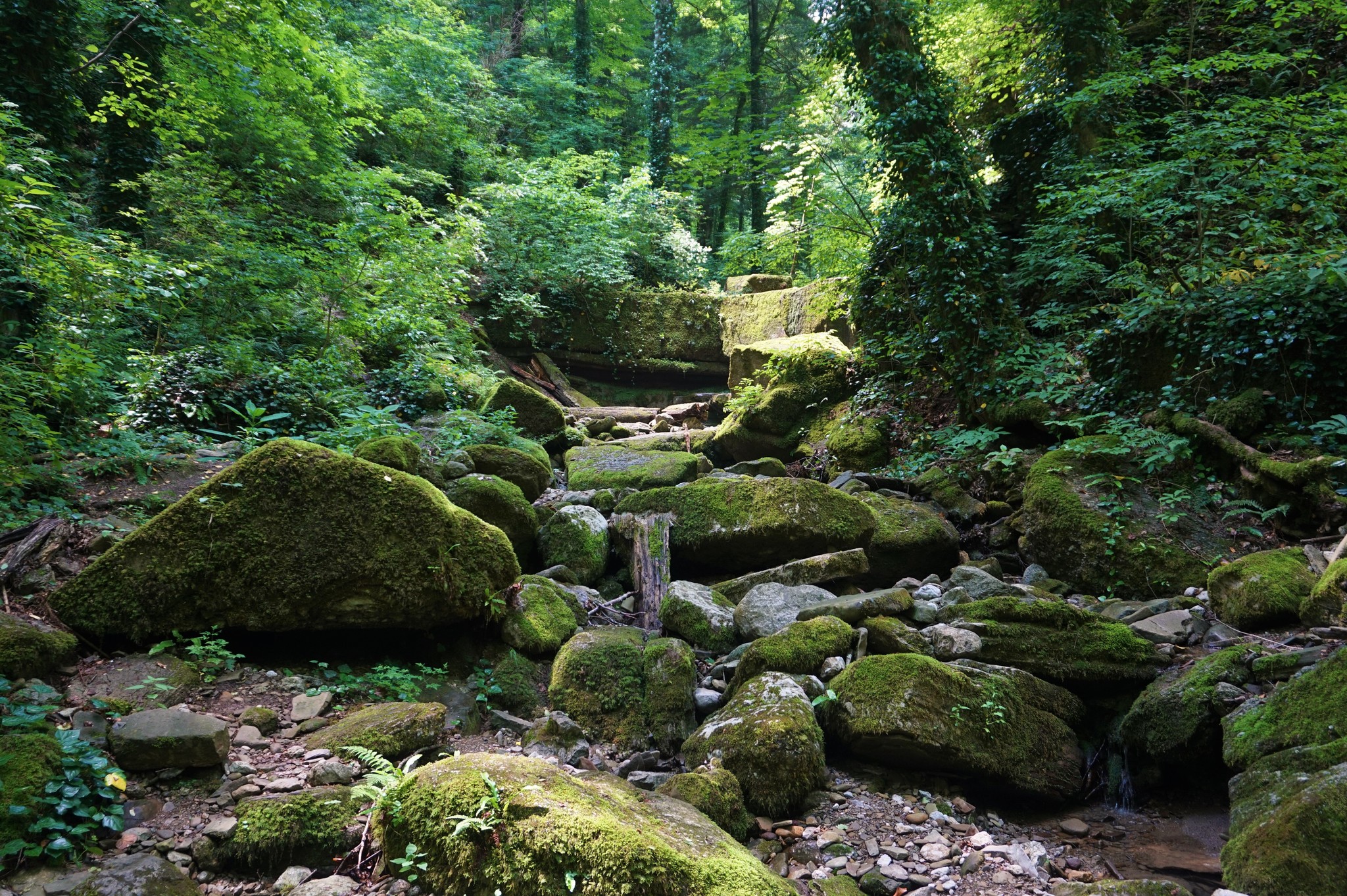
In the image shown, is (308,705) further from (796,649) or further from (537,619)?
(796,649)

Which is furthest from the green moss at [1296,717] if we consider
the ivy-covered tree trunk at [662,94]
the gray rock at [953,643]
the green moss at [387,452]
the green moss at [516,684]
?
the ivy-covered tree trunk at [662,94]

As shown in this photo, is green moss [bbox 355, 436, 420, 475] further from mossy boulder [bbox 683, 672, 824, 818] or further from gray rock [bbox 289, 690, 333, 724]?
mossy boulder [bbox 683, 672, 824, 818]

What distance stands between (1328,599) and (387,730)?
5.63 m

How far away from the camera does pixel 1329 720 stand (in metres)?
3.17

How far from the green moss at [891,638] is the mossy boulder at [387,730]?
10.0 ft

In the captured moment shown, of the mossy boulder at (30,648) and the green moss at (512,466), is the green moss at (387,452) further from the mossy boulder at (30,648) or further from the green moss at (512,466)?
the mossy boulder at (30,648)

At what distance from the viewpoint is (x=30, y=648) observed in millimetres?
3064

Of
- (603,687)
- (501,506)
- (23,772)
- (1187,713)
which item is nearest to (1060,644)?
(1187,713)

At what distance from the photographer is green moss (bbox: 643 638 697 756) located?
4.52 metres

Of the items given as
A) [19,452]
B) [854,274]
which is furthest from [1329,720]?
[854,274]

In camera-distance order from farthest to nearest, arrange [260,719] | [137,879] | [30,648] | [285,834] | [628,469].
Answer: [628,469] → [260,719] → [30,648] → [285,834] → [137,879]

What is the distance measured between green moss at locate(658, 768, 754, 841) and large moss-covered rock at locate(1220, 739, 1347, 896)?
2198 mm

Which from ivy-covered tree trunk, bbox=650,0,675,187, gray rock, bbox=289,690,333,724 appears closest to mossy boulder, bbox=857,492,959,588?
gray rock, bbox=289,690,333,724

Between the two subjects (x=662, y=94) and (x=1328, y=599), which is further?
(x=662, y=94)
